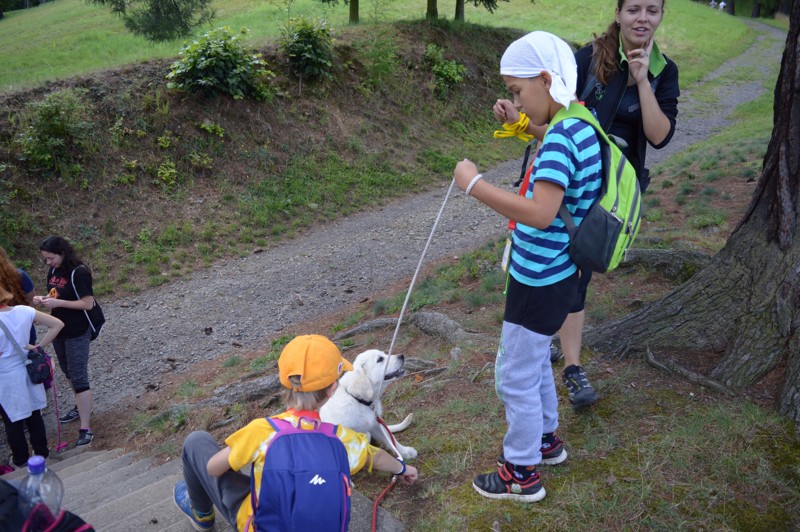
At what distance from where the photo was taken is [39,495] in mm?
2377

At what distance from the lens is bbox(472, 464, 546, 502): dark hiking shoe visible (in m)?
3.18

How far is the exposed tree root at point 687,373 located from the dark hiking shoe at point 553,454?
1039 mm

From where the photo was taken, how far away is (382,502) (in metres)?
3.44

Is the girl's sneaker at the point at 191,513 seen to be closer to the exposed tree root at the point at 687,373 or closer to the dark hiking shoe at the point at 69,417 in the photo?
the exposed tree root at the point at 687,373

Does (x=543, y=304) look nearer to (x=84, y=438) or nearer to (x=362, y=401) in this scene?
(x=362, y=401)

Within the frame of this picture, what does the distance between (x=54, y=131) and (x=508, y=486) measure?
11.0m

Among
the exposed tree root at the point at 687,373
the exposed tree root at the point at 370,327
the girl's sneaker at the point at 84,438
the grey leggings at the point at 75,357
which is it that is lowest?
the girl's sneaker at the point at 84,438

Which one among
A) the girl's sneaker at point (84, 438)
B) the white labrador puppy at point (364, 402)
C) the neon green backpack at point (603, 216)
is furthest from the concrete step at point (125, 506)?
the neon green backpack at point (603, 216)

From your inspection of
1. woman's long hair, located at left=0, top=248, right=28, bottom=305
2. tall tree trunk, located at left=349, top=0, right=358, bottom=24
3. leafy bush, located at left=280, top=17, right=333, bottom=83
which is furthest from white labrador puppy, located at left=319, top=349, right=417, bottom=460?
tall tree trunk, located at left=349, top=0, right=358, bottom=24

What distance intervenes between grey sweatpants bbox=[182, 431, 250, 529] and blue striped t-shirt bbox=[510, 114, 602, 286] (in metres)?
1.64

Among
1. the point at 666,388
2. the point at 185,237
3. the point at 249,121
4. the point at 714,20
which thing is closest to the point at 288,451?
the point at 666,388

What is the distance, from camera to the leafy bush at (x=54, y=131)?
35.9 feet

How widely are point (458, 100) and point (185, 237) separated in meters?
10.0

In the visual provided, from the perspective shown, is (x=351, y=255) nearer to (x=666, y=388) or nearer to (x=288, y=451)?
(x=666, y=388)
